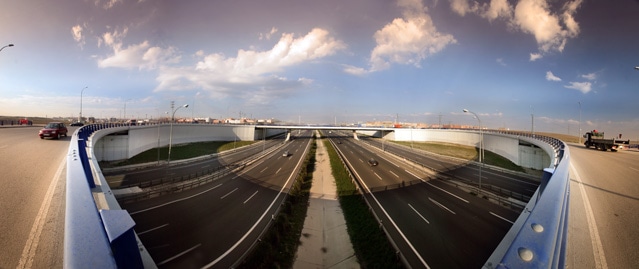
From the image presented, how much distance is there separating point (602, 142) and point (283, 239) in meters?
55.1

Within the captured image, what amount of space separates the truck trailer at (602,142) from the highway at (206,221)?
171 feet

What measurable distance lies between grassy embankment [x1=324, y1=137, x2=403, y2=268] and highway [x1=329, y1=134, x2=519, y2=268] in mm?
873

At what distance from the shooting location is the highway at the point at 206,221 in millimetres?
12805

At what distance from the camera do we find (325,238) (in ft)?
53.8

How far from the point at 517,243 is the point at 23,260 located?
7935 mm

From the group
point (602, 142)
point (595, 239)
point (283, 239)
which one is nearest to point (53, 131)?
point (283, 239)

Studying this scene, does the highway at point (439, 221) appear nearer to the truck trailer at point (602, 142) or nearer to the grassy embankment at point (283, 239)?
the grassy embankment at point (283, 239)

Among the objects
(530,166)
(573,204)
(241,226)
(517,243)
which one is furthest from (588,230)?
(530,166)

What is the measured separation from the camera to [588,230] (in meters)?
7.29

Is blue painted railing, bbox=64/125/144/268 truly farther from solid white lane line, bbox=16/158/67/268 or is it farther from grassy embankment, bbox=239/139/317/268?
grassy embankment, bbox=239/139/317/268

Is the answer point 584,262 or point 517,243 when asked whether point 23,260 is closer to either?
point 517,243

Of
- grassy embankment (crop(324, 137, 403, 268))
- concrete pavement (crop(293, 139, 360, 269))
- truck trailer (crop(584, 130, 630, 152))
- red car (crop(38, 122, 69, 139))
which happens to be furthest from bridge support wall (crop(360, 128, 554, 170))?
red car (crop(38, 122, 69, 139))

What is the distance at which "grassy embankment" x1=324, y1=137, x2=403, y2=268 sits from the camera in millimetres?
13047

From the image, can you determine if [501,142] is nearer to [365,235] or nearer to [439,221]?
[439,221]
